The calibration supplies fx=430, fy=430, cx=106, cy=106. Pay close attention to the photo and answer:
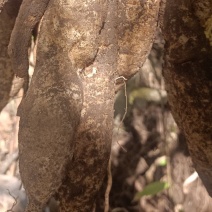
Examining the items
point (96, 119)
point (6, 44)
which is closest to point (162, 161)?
point (6, 44)

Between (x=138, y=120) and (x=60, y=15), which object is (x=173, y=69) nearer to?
(x=60, y=15)

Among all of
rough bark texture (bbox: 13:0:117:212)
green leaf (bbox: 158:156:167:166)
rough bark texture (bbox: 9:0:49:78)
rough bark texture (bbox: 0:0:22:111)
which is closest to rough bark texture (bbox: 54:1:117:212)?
rough bark texture (bbox: 13:0:117:212)

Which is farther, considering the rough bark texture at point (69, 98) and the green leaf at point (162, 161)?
the green leaf at point (162, 161)

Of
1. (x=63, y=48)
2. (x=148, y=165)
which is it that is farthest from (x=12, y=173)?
(x=63, y=48)

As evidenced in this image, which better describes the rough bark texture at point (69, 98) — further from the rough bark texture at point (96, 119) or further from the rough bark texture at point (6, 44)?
the rough bark texture at point (6, 44)

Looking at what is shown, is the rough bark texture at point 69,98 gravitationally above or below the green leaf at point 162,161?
above

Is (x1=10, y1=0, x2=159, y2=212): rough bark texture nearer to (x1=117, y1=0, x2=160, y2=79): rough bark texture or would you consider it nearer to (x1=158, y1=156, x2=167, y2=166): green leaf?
(x1=117, y1=0, x2=160, y2=79): rough bark texture

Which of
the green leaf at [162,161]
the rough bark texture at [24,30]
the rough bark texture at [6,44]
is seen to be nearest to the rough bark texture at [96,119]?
the rough bark texture at [24,30]
